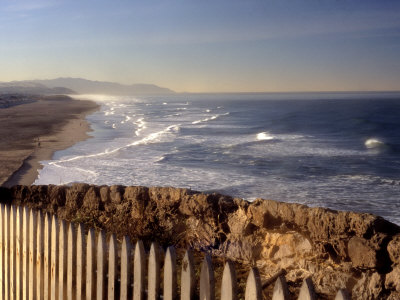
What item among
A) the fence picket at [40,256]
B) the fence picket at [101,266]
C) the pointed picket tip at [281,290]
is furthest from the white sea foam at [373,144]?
the pointed picket tip at [281,290]

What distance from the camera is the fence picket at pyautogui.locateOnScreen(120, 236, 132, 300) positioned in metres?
2.67

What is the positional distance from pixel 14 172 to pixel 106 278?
1412cm

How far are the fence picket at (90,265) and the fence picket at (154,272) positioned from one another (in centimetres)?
→ 53

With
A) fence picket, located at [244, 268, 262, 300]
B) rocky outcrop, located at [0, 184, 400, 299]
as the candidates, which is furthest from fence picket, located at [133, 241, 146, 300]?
rocky outcrop, located at [0, 184, 400, 299]

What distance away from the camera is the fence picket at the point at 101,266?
285 cm

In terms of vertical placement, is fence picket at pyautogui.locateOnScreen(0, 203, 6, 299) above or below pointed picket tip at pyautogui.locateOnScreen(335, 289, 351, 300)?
below

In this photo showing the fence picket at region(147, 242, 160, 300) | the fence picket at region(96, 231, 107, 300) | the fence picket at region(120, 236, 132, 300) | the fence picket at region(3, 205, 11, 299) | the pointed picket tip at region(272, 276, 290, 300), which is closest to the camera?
the pointed picket tip at region(272, 276, 290, 300)

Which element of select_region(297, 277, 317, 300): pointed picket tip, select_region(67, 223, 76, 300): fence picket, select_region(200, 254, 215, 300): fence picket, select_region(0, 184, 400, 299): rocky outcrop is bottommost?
select_region(0, 184, 400, 299): rocky outcrop

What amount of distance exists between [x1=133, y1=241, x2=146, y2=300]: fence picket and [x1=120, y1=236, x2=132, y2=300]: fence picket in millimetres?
57

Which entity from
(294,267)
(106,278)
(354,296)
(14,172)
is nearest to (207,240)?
(294,267)

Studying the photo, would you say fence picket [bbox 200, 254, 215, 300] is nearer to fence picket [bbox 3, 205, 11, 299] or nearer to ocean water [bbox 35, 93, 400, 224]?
fence picket [bbox 3, 205, 11, 299]

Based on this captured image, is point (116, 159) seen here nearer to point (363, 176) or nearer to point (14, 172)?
point (14, 172)

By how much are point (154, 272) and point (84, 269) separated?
29.2 inches

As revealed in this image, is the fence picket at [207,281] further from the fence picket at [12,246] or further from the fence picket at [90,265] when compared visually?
→ the fence picket at [12,246]
